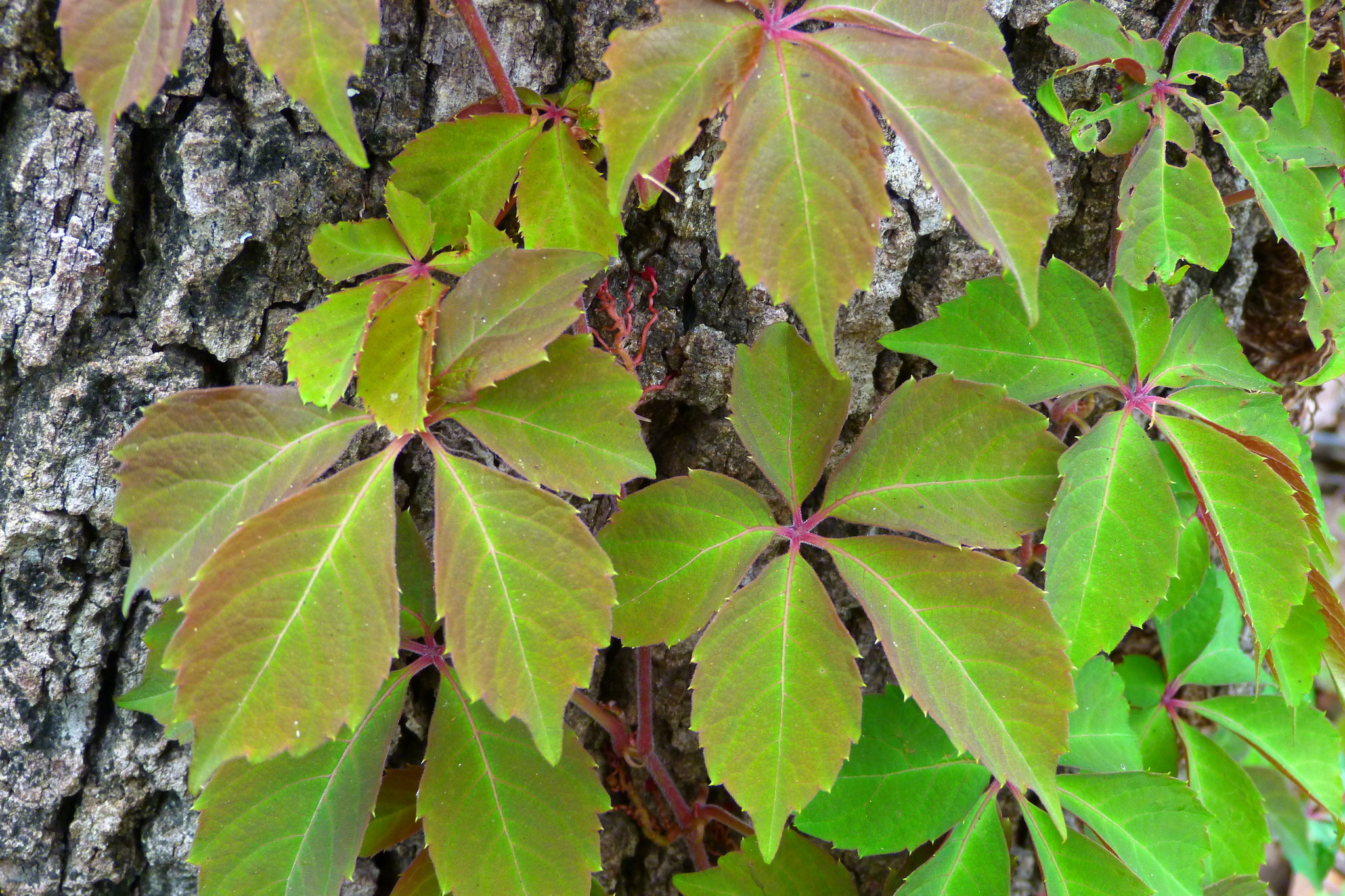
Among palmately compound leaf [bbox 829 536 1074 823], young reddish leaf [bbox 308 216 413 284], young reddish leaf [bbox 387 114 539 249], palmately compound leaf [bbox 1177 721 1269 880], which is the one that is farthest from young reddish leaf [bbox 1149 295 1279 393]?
young reddish leaf [bbox 308 216 413 284]

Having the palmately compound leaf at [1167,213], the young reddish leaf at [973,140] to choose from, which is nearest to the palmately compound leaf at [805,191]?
the young reddish leaf at [973,140]

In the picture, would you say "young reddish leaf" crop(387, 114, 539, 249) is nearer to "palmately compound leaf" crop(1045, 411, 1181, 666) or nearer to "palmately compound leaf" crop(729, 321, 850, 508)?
"palmately compound leaf" crop(729, 321, 850, 508)

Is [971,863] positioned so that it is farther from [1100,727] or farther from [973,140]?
[973,140]

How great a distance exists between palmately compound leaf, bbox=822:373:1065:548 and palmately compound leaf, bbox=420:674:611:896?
498mm

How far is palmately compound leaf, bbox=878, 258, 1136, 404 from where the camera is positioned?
3.62 feet

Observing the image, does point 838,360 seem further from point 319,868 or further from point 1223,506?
point 319,868

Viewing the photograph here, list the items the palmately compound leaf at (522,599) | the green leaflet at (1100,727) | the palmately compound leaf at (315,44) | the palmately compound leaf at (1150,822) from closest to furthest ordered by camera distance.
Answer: the palmately compound leaf at (315,44) → the palmately compound leaf at (522,599) → the palmately compound leaf at (1150,822) → the green leaflet at (1100,727)

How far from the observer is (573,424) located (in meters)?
0.91

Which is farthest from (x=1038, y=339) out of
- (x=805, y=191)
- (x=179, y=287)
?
(x=179, y=287)

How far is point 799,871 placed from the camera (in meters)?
1.19

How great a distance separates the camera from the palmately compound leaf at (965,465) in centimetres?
101

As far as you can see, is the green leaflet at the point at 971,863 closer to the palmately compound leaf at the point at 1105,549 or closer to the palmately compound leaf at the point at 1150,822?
the palmately compound leaf at the point at 1150,822

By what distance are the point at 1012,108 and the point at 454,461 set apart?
0.64 m

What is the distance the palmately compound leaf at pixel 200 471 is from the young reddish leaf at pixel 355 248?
18cm
